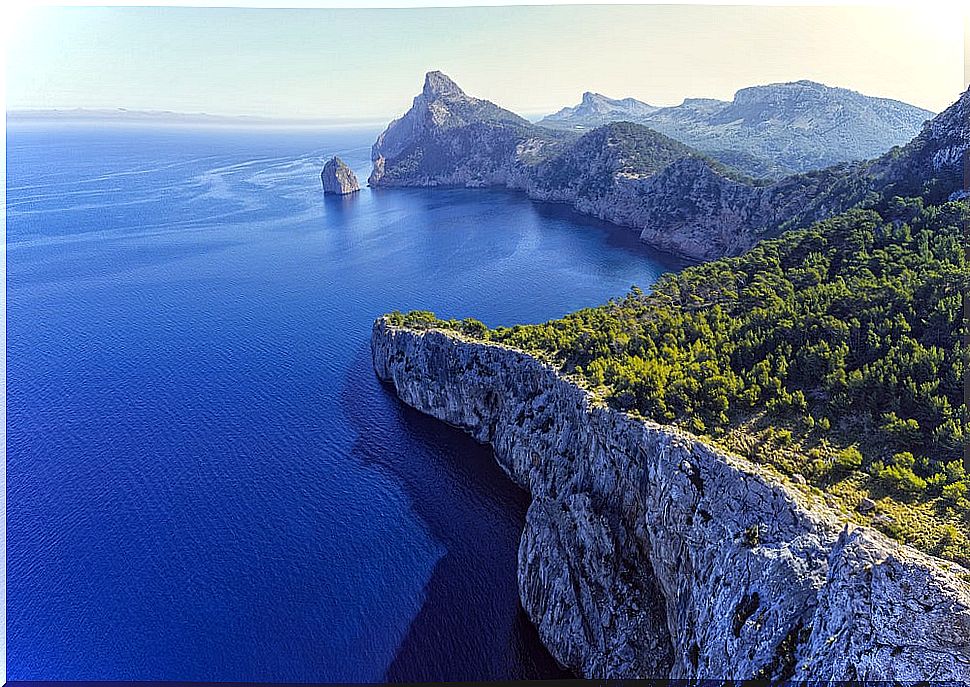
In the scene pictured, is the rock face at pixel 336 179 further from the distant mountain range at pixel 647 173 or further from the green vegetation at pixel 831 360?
the green vegetation at pixel 831 360

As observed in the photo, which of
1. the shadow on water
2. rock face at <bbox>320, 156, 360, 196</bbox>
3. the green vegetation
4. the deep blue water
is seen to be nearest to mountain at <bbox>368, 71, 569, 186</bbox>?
rock face at <bbox>320, 156, 360, 196</bbox>

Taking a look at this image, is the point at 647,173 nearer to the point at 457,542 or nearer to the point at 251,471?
the point at 251,471

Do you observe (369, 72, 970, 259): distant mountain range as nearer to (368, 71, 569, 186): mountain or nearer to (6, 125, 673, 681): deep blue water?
(368, 71, 569, 186): mountain

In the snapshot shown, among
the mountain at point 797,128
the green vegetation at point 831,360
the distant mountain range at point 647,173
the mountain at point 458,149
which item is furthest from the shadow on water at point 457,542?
the mountain at point 458,149

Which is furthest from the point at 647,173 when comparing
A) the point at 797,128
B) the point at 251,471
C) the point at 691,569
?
the point at 797,128

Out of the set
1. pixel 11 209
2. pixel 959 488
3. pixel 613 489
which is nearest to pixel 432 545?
pixel 613 489

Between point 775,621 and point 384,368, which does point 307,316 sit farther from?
point 775,621
